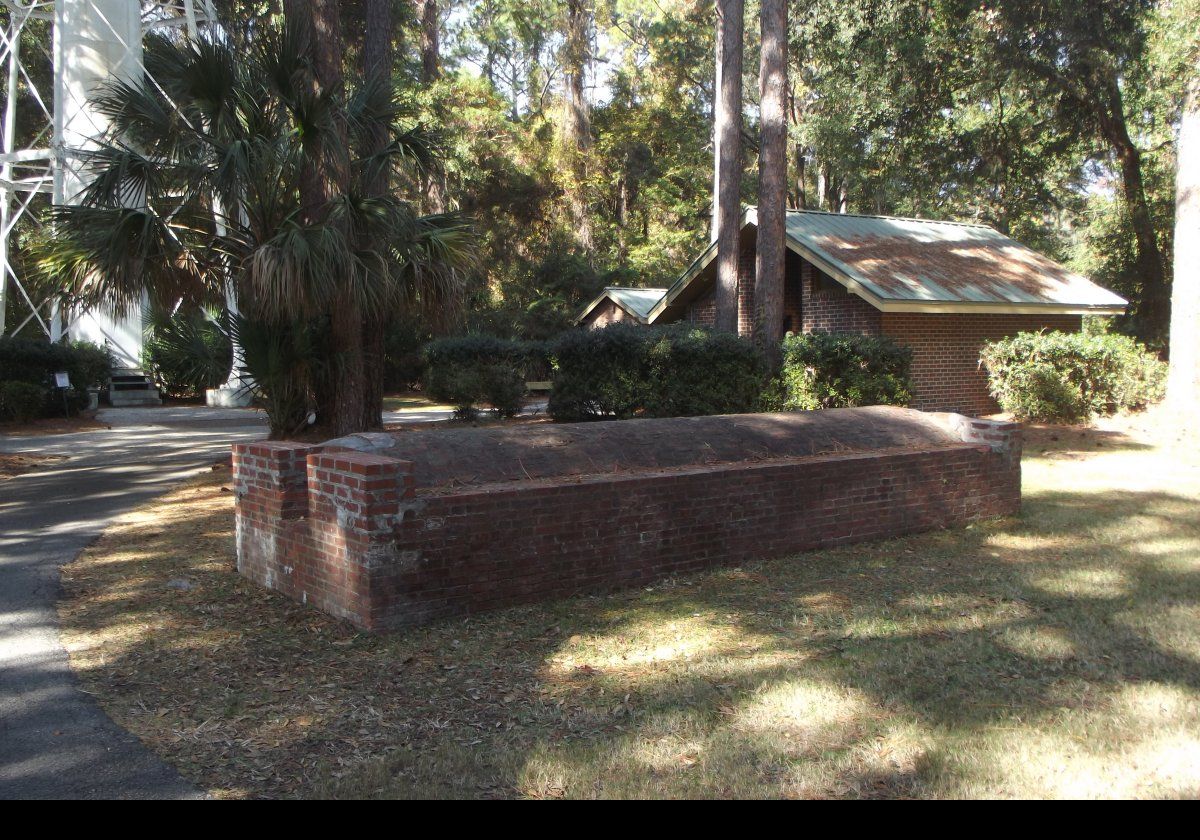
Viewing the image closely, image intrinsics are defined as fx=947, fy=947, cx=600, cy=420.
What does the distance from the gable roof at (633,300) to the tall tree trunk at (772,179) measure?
962 centimetres

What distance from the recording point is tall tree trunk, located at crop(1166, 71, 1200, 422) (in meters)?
15.6

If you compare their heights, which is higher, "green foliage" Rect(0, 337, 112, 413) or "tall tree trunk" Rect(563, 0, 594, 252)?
"tall tree trunk" Rect(563, 0, 594, 252)

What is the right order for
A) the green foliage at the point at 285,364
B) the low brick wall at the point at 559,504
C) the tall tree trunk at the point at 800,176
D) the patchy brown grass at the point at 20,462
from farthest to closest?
the tall tree trunk at the point at 800,176 < the patchy brown grass at the point at 20,462 < the green foliage at the point at 285,364 < the low brick wall at the point at 559,504

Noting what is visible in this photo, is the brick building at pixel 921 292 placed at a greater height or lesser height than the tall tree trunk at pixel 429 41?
lesser

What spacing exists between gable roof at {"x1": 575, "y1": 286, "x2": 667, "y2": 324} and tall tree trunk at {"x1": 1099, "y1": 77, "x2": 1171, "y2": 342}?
1269 centimetres

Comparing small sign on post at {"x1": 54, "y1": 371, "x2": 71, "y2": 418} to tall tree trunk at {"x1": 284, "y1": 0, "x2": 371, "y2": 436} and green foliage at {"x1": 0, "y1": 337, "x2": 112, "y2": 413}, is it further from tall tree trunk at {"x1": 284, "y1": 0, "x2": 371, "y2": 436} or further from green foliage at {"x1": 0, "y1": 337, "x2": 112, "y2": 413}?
tall tree trunk at {"x1": 284, "y1": 0, "x2": 371, "y2": 436}

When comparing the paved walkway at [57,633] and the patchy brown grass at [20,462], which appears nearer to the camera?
the paved walkway at [57,633]

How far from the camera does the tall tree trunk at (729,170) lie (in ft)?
60.7

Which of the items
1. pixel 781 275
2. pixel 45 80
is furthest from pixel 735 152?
pixel 45 80

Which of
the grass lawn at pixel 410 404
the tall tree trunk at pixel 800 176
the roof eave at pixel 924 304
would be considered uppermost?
the tall tree trunk at pixel 800 176

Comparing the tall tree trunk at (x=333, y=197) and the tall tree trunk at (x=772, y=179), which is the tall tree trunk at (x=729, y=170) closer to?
the tall tree trunk at (x=772, y=179)

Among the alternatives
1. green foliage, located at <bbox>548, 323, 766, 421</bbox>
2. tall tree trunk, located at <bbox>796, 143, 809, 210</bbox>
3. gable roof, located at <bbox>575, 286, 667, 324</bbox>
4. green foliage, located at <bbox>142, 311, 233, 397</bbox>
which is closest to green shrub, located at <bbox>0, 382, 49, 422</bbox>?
green foliage, located at <bbox>142, 311, 233, 397</bbox>

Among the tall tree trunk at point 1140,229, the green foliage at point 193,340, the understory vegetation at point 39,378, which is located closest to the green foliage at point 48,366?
the understory vegetation at point 39,378

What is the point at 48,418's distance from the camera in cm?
1994
